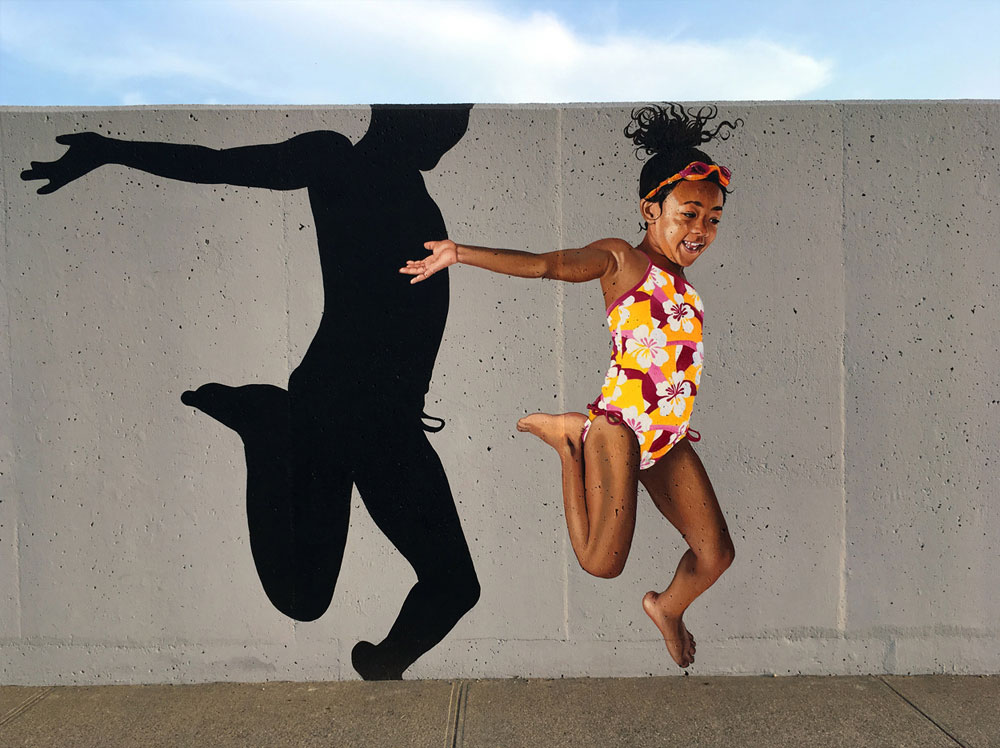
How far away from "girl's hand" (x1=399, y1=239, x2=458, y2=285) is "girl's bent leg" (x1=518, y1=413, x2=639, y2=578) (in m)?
0.84

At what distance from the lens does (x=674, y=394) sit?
3.38 metres

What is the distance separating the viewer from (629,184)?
3.39 meters

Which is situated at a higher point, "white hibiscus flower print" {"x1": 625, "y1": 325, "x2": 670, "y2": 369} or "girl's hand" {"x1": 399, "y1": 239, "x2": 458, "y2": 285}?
"girl's hand" {"x1": 399, "y1": 239, "x2": 458, "y2": 285}

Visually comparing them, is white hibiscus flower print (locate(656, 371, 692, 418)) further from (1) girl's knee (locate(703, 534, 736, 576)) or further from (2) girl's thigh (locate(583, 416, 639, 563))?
(1) girl's knee (locate(703, 534, 736, 576))

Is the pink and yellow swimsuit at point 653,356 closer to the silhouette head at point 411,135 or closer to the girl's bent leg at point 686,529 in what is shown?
the girl's bent leg at point 686,529

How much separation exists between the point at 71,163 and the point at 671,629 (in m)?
3.71

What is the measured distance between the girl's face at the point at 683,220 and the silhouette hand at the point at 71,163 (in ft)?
8.72

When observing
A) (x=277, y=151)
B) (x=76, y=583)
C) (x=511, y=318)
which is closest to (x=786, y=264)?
(x=511, y=318)

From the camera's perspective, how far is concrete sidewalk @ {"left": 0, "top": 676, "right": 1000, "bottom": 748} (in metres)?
2.96

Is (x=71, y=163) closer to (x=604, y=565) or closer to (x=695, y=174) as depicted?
(x=695, y=174)

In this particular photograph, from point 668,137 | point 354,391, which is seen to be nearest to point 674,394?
point 668,137

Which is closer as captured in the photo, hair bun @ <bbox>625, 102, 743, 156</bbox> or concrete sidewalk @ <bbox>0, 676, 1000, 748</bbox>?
concrete sidewalk @ <bbox>0, 676, 1000, 748</bbox>

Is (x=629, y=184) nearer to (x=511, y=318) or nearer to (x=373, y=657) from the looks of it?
(x=511, y=318)

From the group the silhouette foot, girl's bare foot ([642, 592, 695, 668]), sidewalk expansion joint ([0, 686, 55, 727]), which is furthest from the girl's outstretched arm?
sidewalk expansion joint ([0, 686, 55, 727])
